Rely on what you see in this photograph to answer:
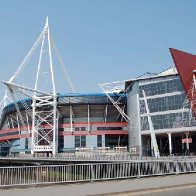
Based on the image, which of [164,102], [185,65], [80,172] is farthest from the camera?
[164,102]

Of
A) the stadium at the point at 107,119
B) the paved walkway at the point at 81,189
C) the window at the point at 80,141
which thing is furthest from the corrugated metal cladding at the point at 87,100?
the paved walkway at the point at 81,189

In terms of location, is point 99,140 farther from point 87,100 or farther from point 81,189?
point 81,189

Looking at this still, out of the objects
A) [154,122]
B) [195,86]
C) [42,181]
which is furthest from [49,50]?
[42,181]

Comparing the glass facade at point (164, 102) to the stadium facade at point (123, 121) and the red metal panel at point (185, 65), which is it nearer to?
the stadium facade at point (123, 121)

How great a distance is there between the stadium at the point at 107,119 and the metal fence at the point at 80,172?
60095mm

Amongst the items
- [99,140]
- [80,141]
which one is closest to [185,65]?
[99,140]

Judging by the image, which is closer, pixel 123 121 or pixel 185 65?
pixel 185 65

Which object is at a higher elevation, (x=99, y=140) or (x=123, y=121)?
(x=123, y=121)

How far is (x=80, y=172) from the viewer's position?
20.6 m

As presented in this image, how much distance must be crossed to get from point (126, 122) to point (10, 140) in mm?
44989

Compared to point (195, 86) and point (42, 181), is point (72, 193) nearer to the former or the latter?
point (42, 181)

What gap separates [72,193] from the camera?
50.3 feet

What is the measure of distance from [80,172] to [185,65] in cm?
5984

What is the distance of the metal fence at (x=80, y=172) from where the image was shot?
17.9m
